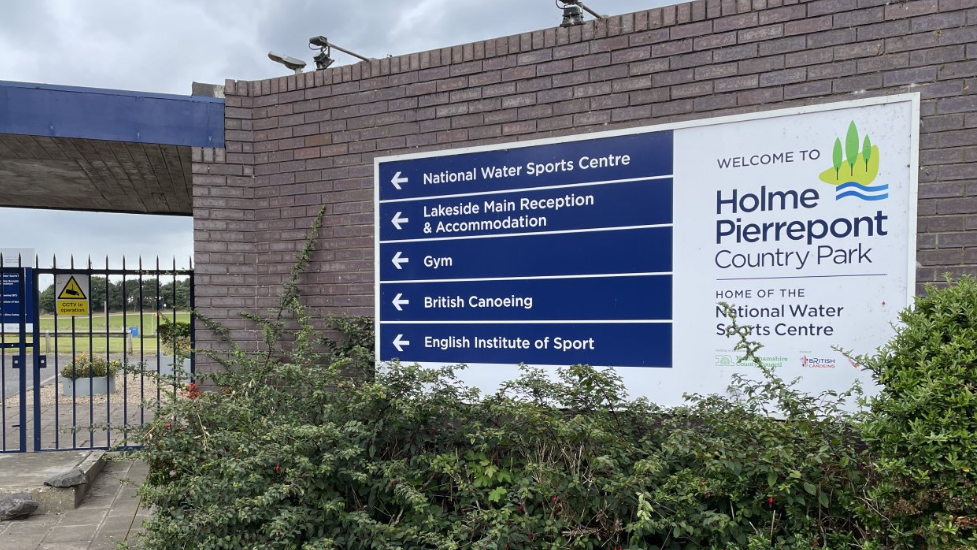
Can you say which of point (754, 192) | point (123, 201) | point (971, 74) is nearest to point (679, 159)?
point (754, 192)

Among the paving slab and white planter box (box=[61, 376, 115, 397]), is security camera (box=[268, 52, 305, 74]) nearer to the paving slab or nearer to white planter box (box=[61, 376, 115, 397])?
the paving slab

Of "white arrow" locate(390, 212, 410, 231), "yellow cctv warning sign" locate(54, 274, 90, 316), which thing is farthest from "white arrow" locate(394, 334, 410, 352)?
"yellow cctv warning sign" locate(54, 274, 90, 316)

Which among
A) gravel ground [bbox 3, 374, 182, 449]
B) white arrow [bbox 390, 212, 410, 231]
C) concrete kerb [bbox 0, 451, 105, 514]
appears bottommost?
gravel ground [bbox 3, 374, 182, 449]

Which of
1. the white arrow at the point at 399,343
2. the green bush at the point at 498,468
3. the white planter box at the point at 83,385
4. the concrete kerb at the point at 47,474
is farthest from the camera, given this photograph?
the white planter box at the point at 83,385

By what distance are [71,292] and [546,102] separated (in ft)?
16.9

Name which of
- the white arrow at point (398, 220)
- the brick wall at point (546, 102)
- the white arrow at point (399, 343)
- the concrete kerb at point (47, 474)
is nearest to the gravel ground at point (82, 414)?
the concrete kerb at point (47, 474)

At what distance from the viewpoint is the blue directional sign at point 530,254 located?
4.16 metres

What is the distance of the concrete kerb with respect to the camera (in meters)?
5.11

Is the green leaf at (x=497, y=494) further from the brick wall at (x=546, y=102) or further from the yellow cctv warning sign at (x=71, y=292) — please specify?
the yellow cctv warning sign at (x=71, y=292)

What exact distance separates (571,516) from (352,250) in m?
2.60

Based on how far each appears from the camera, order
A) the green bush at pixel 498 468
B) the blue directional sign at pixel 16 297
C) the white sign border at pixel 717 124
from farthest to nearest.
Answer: the blue directional sign at pixel 16 297, the white sign border at pixel 717 124, the green bush at pixel 498 468

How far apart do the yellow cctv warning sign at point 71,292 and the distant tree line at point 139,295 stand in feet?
0.28

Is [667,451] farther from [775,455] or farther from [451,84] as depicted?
[451,84]

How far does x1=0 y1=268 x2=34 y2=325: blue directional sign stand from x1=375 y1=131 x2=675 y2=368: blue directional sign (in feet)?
13.2
